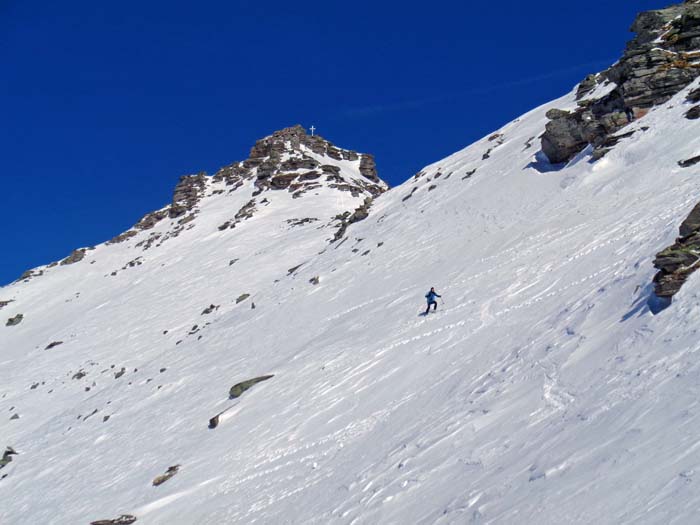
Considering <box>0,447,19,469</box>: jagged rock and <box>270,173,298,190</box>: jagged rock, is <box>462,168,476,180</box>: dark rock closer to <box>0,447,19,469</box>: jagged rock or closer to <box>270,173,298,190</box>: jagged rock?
<box>0,447,19,469</box>: jagged rock

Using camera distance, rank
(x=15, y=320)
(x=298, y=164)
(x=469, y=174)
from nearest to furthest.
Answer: (x=469, y=174), (x=15, y=320), (x=298, y=164)

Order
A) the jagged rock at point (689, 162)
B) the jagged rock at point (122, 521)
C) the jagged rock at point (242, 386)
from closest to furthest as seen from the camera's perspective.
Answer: the jagged rock at point (122, 521), the jagged rock at point (242, 386), the jagged rock at point (689, 162)

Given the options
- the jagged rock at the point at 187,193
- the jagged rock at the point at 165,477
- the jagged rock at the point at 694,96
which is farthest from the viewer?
the jagged rock at the point at 187,193

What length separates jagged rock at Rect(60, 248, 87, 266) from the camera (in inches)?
3172

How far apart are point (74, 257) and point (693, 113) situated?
2962 inches

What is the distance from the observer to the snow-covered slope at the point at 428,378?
9234 millimetres

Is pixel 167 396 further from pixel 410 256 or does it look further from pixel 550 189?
pixel 550 189

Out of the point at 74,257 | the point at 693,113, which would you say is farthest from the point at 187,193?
the point at 693,113

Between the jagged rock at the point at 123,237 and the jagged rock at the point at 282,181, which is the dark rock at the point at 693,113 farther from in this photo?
the jagged rock at the point at 123,237

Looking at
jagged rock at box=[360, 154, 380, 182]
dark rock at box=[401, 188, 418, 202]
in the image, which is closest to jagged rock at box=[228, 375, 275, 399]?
dark rock at box=[401, 188, 418, 202]

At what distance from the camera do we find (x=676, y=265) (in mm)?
12273

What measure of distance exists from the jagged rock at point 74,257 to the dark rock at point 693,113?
240 feet

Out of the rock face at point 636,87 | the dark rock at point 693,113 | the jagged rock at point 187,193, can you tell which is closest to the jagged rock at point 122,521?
the rock face at point 636,87

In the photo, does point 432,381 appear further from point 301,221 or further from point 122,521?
point 301,221
